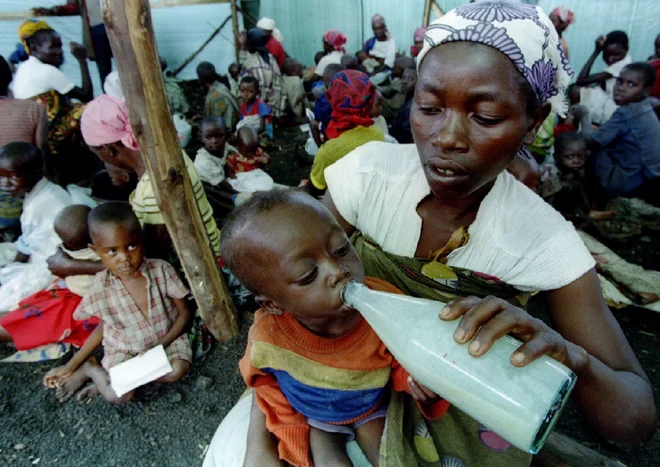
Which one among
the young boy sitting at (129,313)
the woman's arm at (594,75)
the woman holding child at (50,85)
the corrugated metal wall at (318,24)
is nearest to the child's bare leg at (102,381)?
the young boy sitting at (129,313)

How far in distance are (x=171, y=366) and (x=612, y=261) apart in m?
3.49

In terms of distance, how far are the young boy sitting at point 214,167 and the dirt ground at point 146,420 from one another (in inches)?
79.2

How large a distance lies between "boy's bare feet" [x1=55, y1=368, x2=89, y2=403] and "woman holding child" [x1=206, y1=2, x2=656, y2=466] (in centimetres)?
168

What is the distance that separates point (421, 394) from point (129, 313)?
2.13 meters

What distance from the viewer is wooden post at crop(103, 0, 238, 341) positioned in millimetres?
1944

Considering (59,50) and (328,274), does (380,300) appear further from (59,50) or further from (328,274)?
(59,50)

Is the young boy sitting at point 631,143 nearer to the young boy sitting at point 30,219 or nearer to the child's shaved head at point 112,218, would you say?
the child's shaved head at point 112,218

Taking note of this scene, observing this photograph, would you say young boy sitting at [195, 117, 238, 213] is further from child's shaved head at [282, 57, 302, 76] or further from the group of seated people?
child's shaved head at [282, 57, 302, 76]

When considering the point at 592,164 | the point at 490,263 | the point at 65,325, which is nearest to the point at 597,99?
the point at 592,164

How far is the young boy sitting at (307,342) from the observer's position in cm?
129

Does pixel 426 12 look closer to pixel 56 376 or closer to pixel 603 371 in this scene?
pixel 56 376

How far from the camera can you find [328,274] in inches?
49.7

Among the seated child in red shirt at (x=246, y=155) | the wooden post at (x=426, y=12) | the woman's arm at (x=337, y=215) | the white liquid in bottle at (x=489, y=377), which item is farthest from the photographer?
the wooden post at (x=426, y=12)

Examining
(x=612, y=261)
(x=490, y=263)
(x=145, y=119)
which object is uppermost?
(x=145, y=119)
